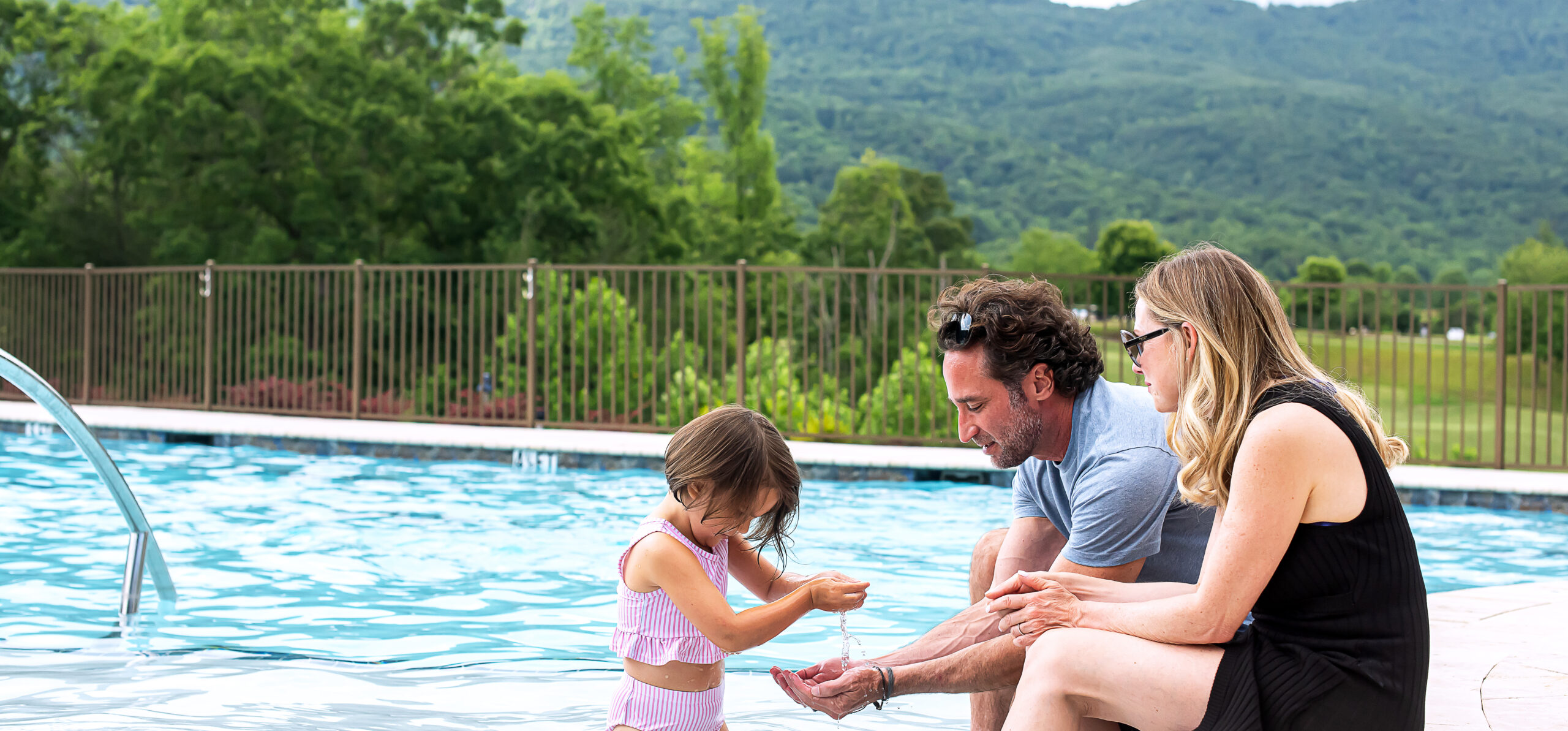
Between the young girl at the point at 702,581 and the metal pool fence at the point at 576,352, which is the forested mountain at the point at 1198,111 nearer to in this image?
the metal pool fence at the point at 576,352

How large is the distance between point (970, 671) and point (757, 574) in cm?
58

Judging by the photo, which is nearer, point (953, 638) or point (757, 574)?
point (953, 638)

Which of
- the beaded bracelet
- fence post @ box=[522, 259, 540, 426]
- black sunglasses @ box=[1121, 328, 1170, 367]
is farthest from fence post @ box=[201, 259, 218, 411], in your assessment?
black sunglasses @ box=[1121, 328, 1170, 367]

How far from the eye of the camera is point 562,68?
67000 mm

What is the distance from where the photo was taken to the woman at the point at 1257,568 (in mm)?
1818

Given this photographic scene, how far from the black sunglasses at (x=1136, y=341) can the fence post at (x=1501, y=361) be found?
7950mm

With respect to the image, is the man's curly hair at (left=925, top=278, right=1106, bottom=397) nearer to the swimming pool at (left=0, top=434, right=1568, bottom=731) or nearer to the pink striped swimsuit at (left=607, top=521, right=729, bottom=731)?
the pink striped swimsuit at (left=607, top=521, right=729, bottom=731)

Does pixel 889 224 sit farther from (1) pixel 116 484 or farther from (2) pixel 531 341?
(1) pixel 116 484

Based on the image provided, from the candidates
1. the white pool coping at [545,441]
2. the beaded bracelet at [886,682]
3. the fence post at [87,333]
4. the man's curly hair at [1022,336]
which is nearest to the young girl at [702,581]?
the beaded bracelet at [886,682]

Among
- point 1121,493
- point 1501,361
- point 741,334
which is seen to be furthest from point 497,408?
point 1121,493

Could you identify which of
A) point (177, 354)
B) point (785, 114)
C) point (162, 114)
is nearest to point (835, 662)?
point (177, 354)

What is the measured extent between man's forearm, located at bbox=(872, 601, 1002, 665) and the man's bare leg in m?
0.08

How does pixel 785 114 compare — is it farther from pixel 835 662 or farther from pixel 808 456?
pixel 835 662

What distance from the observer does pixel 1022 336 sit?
2.45 m
